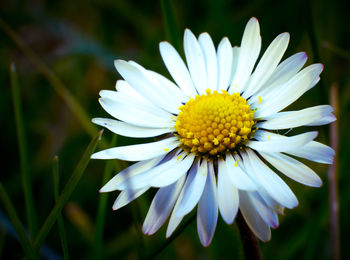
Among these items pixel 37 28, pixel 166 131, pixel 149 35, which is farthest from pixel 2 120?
pixel 166 131

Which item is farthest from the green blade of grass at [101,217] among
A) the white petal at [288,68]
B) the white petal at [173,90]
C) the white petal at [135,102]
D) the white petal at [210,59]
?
the white petal at [288,68]

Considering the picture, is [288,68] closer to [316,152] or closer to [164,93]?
[316,152]

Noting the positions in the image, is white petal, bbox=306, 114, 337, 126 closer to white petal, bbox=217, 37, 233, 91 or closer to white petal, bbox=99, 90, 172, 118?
white petal, bbox=217, 37, 233, 91

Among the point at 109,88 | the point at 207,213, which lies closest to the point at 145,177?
the point at 207,213

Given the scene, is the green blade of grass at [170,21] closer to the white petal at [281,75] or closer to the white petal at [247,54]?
the white petal at [247,54]

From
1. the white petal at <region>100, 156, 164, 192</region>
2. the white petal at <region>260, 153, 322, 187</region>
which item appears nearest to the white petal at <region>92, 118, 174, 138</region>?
the white petal at <region>100, 156, 164, 192</region>
